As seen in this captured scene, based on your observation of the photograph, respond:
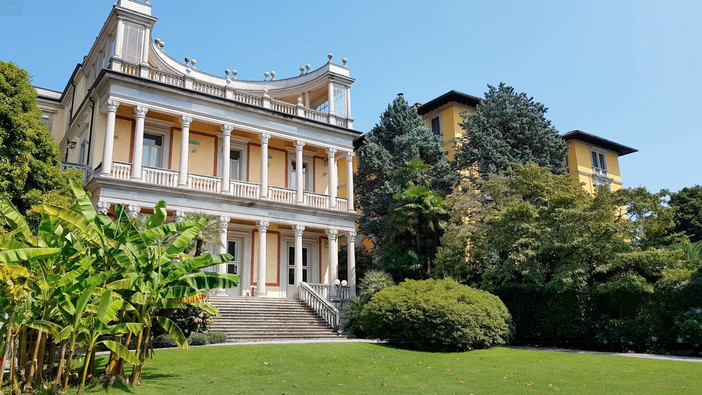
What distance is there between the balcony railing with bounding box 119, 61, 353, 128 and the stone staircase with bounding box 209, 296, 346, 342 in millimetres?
9781

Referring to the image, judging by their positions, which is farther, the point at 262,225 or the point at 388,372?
the point at 262,225

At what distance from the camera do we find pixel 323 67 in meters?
29.2

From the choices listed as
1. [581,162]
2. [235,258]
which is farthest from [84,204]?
[581,162]

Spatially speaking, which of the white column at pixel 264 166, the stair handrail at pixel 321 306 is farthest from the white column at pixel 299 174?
the stair handrail at pixel 321 306

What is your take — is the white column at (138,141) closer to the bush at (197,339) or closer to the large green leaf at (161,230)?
the bush at (197,339)

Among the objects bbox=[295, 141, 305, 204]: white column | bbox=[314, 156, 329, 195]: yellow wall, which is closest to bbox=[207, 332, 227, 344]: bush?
bbox=[295, 141, 305, 204]: white column

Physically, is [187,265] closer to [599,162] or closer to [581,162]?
[581,162]

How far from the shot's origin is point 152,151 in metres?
24.8

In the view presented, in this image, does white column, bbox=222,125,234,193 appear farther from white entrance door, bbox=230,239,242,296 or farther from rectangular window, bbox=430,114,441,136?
rectangular window, bbox=430,114,441,136

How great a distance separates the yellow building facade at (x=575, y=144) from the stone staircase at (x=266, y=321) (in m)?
16.6

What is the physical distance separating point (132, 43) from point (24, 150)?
886cm

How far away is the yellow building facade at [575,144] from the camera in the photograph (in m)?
36.5

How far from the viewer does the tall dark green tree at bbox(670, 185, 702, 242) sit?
41.7 meters

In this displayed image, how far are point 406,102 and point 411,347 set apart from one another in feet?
69.8
